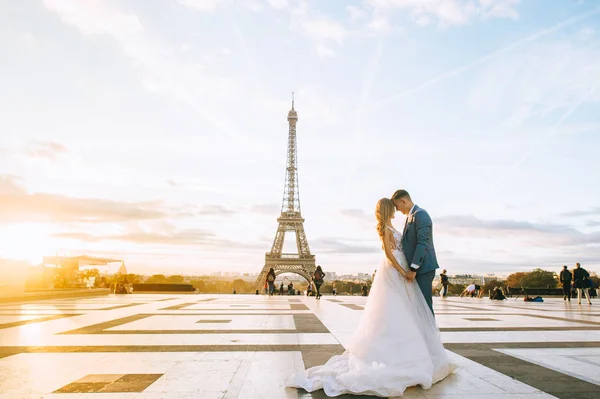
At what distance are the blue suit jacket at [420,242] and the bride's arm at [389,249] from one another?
0.15 m

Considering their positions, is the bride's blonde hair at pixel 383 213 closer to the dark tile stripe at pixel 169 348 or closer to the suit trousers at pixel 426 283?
the suit trousers at pixel 426 283

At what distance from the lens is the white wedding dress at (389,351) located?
11.6 ft

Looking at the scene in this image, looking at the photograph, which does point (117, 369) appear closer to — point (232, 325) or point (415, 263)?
point (415, 263)

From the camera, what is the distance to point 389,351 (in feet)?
12.9

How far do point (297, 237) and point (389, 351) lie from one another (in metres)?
61.3

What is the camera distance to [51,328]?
7352mm

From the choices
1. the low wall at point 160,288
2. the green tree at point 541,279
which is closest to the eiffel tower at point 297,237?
the low wall at point 160,288

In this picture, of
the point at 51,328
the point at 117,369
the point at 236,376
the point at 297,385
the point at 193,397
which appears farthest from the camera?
the point at 51,328

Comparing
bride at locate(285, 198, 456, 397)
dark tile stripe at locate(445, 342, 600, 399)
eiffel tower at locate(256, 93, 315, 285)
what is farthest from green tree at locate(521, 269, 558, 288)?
bride at locate(285, 198, 456, 397)

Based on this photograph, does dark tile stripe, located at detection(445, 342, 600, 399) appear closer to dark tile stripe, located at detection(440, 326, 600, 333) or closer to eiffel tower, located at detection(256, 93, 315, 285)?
dark tile stripe, located at detection(440, 326, 600, 333)

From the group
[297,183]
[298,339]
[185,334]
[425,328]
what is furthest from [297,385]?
[297,183]

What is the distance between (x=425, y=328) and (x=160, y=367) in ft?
8.92

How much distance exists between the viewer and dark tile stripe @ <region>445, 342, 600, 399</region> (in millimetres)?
3467

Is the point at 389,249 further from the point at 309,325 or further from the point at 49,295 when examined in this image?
the point at 49,295
